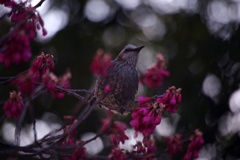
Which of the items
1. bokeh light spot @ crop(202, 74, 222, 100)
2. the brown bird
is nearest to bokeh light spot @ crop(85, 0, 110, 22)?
bokeh light spot @ crop(202, 74, 222, 100)

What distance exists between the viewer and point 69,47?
38.7 ft

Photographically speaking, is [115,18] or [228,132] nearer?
[228,132]

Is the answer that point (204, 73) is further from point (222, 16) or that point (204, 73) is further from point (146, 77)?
point (146, 77)

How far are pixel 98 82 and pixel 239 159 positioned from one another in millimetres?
4042

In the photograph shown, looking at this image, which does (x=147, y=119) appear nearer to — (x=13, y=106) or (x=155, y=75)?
(x=155, y=75)

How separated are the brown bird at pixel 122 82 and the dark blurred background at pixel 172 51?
3.44 m

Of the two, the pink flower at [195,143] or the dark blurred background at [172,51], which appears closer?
the pink flower at [195,143]

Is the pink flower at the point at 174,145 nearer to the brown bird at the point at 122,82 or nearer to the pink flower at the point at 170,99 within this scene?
the pink flower at the point at 170,99

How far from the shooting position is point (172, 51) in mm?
11195

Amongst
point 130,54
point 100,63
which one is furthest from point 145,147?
point 130,54

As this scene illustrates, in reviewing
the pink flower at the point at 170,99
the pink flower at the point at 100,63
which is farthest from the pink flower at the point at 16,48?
the pink flower at the point at 170,99

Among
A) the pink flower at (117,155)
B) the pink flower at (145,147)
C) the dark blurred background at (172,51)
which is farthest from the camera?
the dark blurred background at (172,51)

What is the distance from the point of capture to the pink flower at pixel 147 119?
14.6 ft

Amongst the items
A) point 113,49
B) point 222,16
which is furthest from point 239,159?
point 113,49
